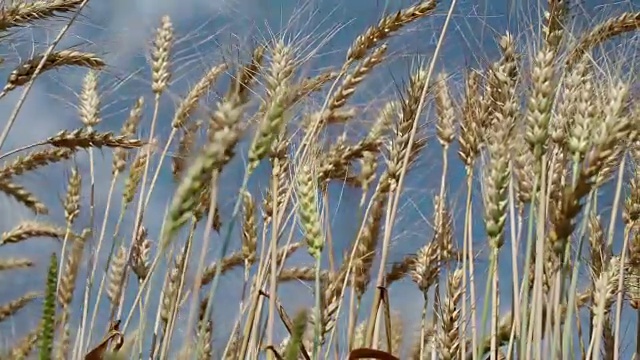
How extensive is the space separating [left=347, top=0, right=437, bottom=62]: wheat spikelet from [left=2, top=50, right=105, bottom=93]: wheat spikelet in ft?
2.67

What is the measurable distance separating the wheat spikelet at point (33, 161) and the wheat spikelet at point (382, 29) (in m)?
1.07

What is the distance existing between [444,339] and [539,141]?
0.67 m

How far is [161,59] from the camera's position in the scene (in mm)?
2754

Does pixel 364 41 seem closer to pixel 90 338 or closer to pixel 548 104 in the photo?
pixel 548 104

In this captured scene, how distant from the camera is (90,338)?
2168 mm

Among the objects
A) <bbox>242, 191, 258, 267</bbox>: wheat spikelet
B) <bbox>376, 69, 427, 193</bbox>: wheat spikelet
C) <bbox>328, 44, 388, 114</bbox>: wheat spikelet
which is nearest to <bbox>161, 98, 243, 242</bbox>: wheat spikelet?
<bbox>376, 69, 427, 193</bbox>: wheat spikelet

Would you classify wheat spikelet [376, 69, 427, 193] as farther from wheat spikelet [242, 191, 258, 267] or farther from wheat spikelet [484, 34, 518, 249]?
wheat spikelet [242, 191, 258, 267]

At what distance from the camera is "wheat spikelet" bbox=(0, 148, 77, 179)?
272 cm

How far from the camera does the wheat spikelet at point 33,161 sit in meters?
2.72

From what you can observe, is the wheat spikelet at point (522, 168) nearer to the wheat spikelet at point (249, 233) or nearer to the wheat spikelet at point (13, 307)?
the wheat spikelet at point (249, 233)

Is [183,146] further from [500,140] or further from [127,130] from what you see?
[500,140]

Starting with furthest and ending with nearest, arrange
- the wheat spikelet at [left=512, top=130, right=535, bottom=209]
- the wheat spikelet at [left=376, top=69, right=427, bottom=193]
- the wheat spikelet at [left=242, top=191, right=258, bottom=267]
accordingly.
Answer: the wheat spikelet at [left=242, top=191, right=258, bottom=267]
the wheat spikelet at [left=376, top=69, right=427, bottom=193]
the wheat spikelet at [left=512, top=130, right=535, bottom=209]

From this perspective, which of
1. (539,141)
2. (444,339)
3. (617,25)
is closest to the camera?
(539,141)

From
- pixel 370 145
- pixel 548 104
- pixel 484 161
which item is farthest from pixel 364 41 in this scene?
pixel 548 104
